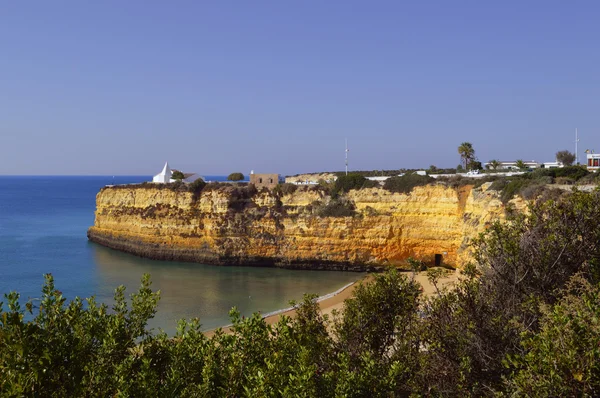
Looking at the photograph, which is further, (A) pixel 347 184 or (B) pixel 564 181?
(A) pixel 347 184

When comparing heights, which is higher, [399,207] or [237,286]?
[399,207]

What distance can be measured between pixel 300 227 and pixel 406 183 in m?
9.42

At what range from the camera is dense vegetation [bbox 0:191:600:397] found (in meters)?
6.92

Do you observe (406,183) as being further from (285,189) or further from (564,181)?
(564,181)

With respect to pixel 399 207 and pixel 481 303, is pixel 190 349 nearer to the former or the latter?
pixel 481 303

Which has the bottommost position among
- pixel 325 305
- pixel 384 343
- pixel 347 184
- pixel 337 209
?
pixel 325 305

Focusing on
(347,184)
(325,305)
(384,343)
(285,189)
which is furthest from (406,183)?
(384,343)

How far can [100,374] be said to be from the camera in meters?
7.51

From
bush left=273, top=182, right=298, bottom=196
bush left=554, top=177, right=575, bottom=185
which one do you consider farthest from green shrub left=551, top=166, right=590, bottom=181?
bush left=273, top=182, right=298, bottom=196

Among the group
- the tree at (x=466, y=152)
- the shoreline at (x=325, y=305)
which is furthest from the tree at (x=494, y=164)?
the shoreline at (x=325, y=305)

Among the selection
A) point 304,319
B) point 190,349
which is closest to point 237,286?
point 304,319

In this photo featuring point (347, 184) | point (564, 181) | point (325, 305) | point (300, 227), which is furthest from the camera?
point (347, 184)

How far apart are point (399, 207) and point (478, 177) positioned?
20.7 feet

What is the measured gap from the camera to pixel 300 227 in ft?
134
